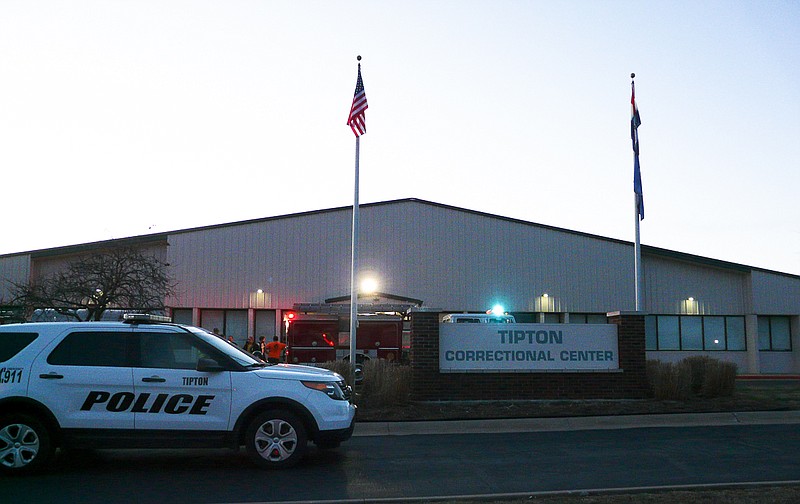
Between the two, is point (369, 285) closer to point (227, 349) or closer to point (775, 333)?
point (775, 333)

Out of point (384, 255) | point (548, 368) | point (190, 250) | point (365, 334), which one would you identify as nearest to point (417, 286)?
point (384, 255)

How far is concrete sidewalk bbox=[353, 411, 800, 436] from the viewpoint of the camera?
558 inches

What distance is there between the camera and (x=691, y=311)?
39000 mm

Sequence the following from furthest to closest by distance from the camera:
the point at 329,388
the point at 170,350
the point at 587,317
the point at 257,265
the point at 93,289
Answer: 1. the point at 587,317
2. the point at 257,265
3. the point at 93,289
4. the point at 329,388
5. the point at 170,350

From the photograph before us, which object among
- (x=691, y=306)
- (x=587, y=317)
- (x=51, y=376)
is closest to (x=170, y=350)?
(x=51, y=376)

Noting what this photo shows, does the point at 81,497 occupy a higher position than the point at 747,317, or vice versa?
the point at 747,317

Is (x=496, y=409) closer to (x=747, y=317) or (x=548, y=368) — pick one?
(x=548, y=368)

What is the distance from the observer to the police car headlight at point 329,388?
1047 centimetres

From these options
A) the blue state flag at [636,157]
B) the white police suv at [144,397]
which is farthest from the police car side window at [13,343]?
the blue state flag at [636,157]

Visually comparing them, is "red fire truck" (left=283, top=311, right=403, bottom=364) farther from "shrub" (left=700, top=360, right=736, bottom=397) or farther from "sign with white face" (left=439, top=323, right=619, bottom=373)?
"shrub" (left=700, top=360, right=736, bottom=397)

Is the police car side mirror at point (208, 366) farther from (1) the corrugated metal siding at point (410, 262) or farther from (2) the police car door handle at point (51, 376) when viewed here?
(1) the corrugated metal siding at point (410, 262)

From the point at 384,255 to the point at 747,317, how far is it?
1801cm

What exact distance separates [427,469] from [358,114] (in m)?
12.0

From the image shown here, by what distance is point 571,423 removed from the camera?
14797 millimetres
